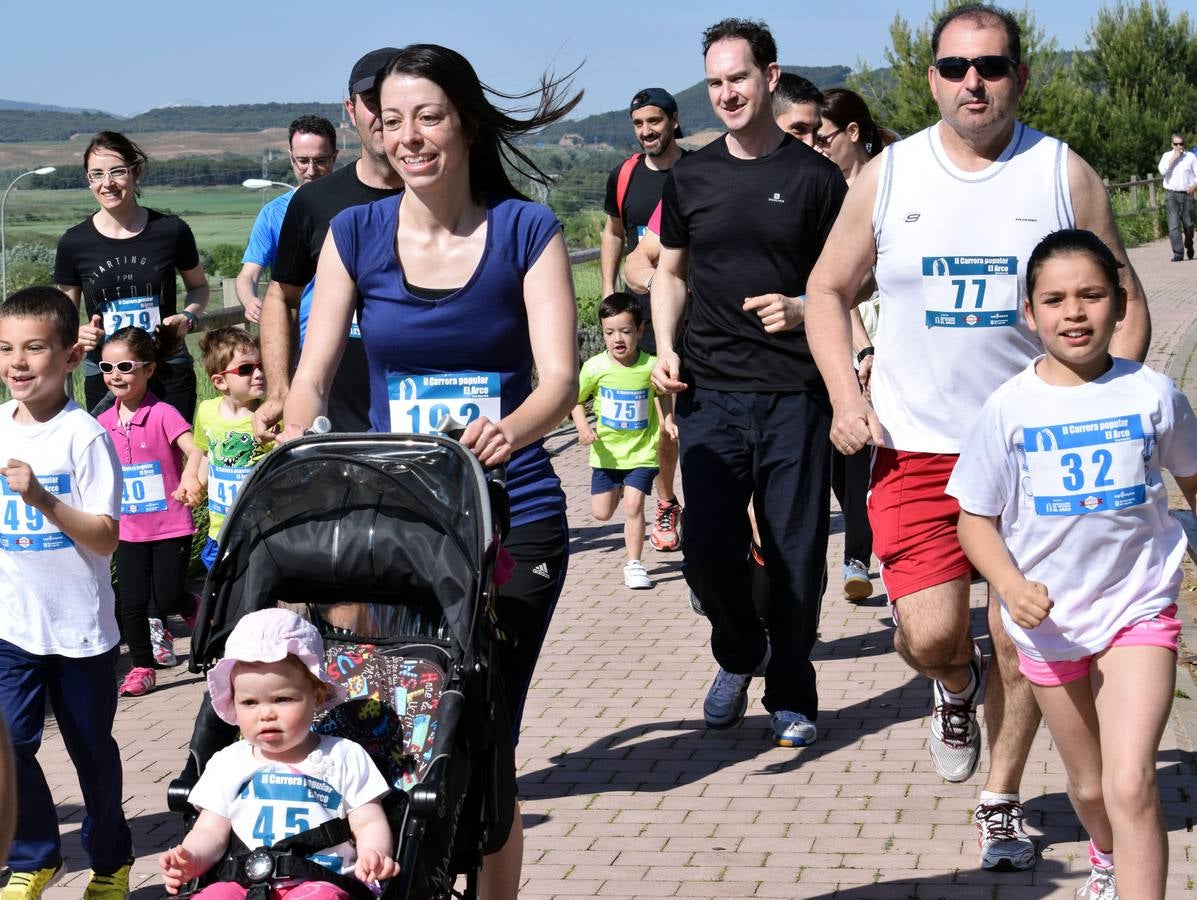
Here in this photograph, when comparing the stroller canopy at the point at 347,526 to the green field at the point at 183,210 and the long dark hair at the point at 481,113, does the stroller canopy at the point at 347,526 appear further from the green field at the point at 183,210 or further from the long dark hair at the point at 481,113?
the green field at the point at 183,210

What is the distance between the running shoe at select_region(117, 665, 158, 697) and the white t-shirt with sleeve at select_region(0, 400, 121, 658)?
2.80 m

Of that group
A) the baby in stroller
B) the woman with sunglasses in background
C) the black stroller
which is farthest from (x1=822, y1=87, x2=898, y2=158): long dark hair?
the baby in stroller

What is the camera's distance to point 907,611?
5.54 metres

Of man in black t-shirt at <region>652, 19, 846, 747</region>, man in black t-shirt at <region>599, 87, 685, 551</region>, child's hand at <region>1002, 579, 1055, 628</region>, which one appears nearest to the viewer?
child's hand at <region>1002, 579, 1055, 628</region>

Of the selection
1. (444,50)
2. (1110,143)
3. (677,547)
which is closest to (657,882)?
(444,50)

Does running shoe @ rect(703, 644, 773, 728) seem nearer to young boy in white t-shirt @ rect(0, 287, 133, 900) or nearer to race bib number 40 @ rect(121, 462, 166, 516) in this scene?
young boy in white t-shirt @ rect(0, 287, 133, 900)

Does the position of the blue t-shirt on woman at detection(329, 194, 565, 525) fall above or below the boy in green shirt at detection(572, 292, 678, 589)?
above

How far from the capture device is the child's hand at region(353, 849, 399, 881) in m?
3.68

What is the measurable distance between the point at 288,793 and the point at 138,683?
176 inches

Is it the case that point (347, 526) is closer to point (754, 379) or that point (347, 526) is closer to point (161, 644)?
point (754, 379)

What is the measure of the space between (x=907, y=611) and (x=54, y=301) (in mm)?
2781

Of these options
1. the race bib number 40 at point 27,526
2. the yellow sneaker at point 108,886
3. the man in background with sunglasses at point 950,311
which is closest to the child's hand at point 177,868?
the yellow sneaker at point 108,886

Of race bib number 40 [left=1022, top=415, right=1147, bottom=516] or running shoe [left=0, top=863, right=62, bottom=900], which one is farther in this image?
running shoe [left=0, top=863, right=62, bottom=900]

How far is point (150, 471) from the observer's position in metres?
8.42
